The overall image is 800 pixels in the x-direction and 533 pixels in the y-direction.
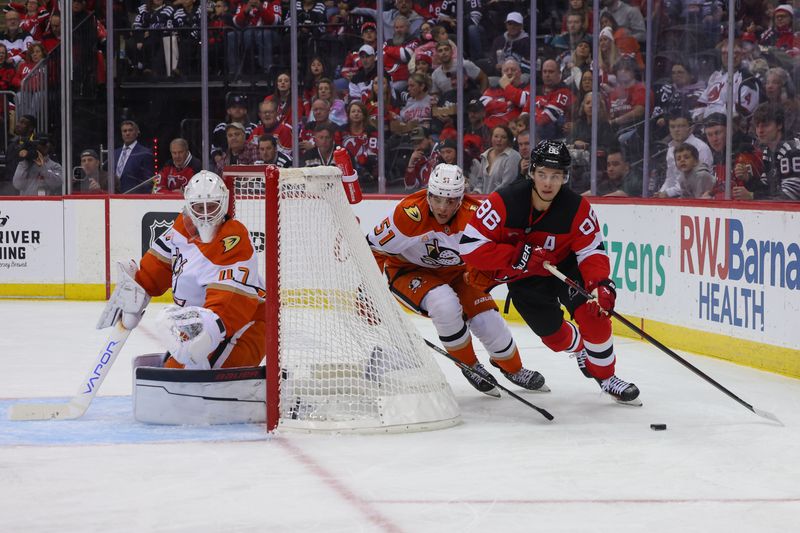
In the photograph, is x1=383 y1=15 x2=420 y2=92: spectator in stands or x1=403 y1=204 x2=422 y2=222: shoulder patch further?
x1=383 y1=15 x2=420 y2=92: spectator in stands

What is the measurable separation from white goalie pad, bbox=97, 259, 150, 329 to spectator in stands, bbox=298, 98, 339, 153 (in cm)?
454

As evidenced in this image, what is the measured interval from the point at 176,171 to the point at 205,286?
4864mm

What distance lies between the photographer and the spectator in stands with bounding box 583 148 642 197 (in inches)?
280

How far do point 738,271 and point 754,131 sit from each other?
1130mm

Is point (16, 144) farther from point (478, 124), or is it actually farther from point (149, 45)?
point (478, 124)

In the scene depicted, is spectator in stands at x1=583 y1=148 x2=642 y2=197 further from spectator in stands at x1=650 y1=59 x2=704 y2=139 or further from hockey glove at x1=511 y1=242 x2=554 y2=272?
hockey glove at x1=511 y1=242 x2=554 y2=272

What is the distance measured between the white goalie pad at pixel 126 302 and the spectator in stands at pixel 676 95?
12.8 ft

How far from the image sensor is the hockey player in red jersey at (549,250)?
4.27m

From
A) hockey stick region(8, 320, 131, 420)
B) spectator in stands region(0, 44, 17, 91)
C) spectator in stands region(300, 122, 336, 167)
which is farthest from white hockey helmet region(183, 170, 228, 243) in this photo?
spectator in stands region(0, 44, 17, 91)

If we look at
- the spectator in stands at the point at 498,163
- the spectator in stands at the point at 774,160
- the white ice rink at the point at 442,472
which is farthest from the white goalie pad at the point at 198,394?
the spectator in stands at the point at 498,163

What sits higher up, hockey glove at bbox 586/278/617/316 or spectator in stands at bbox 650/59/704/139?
spectator in stands at bbox 650/59/704/139

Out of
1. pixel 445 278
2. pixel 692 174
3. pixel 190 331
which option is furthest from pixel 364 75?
pixel 190 331

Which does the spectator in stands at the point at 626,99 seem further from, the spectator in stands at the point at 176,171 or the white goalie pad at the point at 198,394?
Result: the white goalie pad at the point at 198,394

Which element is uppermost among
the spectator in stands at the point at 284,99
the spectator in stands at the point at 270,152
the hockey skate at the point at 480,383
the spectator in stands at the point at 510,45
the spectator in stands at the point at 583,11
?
the spectator in stands at the point at 583,11
